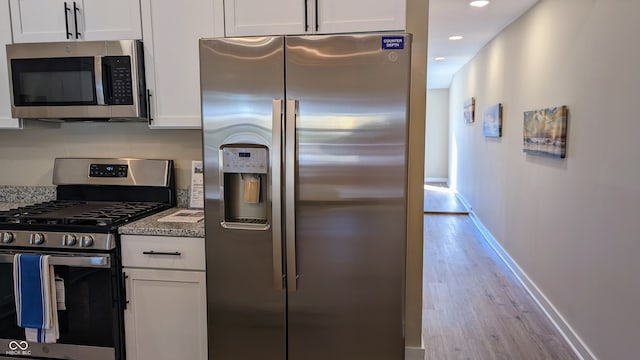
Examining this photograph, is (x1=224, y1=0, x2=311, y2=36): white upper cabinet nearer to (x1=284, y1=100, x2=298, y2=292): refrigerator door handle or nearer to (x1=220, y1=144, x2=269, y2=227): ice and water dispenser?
(x1=284, y1=100, x2=298, y2=292): refrigerator door handle

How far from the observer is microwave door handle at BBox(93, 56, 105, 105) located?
2.21 metres

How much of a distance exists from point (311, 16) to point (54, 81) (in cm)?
148

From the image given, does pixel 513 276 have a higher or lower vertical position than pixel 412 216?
lower

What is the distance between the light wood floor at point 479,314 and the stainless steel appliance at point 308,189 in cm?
99

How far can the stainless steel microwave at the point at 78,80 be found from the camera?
7.23 feet

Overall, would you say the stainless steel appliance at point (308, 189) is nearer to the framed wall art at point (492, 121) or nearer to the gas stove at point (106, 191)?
the gas stove at point (106, 191)

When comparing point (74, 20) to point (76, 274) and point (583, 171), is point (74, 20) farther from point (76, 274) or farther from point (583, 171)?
point (583, 171)

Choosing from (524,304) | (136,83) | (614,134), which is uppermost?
(136,83)

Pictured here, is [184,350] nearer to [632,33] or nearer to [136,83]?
[136,83]

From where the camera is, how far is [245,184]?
1931 millimetres

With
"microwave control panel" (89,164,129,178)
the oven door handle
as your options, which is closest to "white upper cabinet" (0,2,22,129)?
"microwave control panel" (89,164,129,178)

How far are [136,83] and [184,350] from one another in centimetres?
141

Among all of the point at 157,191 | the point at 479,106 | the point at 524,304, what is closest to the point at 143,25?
the point at 157,191

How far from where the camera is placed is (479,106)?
19.1 ft
